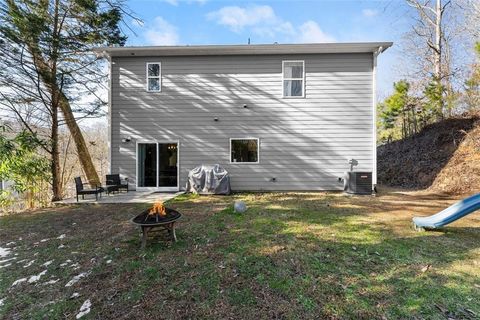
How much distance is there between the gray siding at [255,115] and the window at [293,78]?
21cm

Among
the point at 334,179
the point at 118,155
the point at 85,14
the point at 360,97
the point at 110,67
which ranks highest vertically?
the point at 85,14

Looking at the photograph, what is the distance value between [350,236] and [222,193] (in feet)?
16.8

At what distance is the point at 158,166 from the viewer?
969 cm

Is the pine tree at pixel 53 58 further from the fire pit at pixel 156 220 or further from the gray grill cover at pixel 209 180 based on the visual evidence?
the fire pit at pixel 156 220

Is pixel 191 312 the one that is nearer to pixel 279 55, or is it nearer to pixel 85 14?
pixel 279 55

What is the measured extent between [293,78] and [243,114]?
2307mm

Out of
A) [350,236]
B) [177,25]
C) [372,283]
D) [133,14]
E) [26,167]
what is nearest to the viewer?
[372,283]

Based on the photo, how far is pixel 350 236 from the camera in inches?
171

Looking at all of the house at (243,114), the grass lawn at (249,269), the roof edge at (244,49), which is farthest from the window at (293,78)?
the grass lawn at (249,269)

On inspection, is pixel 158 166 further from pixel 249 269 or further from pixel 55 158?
pixel 249 269

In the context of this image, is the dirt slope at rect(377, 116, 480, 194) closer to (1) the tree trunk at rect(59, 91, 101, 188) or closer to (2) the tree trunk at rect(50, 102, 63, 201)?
(1) the tree trunk at rect(59, 91, 101, 188)

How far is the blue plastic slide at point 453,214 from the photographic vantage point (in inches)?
166

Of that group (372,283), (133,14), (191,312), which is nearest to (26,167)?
(133,14)

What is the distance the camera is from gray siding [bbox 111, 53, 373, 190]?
30.4ft
